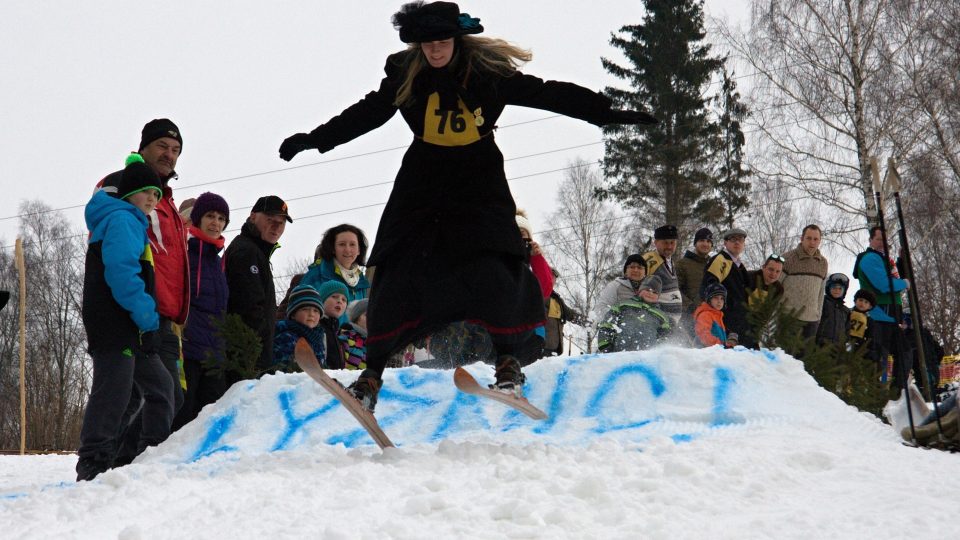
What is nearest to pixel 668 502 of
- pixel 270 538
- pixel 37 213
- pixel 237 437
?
pixel 270 538

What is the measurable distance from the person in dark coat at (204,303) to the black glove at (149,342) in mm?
831

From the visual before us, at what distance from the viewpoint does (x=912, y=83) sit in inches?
687

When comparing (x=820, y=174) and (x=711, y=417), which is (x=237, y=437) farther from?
(x=820, y=174)

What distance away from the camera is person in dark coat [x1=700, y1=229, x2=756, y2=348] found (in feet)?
28.3

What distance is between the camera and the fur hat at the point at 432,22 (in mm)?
4238

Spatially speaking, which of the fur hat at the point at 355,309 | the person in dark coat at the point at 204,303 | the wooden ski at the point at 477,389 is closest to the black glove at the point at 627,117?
the wooden ski at the point at 477,389

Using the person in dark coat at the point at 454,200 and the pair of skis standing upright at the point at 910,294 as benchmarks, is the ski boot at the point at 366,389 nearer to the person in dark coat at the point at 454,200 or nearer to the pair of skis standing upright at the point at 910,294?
the person in dark coat at the point at 454,200

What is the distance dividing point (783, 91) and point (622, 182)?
9074 millimetres

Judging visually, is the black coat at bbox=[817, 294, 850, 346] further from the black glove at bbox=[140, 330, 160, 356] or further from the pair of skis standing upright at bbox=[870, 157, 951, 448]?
the black glove at bbox=[140, 330, 160, 356]

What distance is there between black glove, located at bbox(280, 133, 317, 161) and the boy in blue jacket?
1.07m

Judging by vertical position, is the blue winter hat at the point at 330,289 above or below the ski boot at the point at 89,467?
above

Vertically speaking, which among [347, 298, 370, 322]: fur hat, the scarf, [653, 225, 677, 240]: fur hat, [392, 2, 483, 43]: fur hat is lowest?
[347, 298, 370, 322]: fur hat

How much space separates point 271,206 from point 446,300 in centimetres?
270

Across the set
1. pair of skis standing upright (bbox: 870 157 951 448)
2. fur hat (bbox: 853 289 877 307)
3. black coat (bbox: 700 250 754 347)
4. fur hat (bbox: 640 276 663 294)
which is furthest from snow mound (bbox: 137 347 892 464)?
fur hat (bbox: 853 289 877 307)
